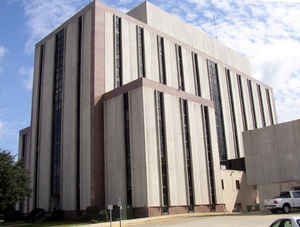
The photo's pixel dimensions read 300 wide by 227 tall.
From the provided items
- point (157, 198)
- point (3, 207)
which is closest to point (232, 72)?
point (157, 198)

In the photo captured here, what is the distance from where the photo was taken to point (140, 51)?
56125 mm

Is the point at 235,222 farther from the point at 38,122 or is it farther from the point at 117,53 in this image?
the point at 38,122

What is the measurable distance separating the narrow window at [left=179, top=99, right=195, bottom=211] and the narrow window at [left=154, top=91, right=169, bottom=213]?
3.63 m

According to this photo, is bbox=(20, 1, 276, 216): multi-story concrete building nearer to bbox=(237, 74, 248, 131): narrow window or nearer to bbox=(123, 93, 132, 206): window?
bbox=(123, 93, 132, 206): window

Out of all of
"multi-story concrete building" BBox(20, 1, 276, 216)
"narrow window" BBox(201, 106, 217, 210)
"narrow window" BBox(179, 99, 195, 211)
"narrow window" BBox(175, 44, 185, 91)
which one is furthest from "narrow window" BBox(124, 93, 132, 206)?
"narrow window" BBox(175, 44, 185, 91)

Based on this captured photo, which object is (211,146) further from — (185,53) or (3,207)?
(3,207)

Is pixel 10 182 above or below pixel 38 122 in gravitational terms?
below

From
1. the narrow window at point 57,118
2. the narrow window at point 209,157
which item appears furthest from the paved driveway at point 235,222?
the narrow window at point 57,118

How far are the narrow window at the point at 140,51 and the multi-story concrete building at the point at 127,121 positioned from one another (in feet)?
0.58

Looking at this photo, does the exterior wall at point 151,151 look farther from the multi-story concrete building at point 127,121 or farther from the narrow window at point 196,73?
the narrow window at point 196,73

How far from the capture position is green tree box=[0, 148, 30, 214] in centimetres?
4138

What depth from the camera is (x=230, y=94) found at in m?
74.2

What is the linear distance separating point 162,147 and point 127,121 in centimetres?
560

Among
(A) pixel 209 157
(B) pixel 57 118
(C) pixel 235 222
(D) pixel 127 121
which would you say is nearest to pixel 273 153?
(A) pixel 209 157
